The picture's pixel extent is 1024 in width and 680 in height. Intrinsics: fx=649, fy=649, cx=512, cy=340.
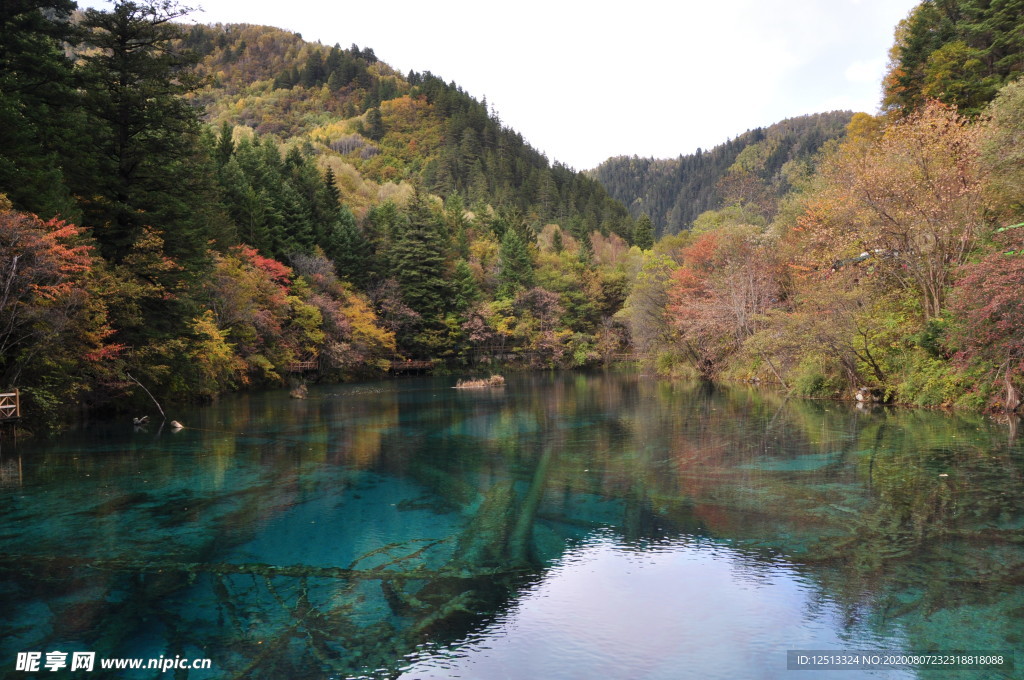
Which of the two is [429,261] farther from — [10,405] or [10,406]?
[10,406]

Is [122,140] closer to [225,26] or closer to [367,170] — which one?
[367,170]

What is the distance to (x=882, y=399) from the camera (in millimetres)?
25906

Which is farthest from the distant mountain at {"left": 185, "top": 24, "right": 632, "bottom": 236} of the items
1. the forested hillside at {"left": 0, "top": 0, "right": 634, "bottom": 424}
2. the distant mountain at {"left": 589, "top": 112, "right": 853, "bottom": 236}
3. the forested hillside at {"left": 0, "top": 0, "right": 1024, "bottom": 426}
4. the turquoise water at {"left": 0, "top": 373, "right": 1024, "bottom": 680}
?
the turquoise water at {"left": 0, "top": 373, "right": 1024, "bottom": 680}

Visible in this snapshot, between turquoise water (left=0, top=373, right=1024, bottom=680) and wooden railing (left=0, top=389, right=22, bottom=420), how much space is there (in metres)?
1.09

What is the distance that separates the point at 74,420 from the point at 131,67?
1413cm

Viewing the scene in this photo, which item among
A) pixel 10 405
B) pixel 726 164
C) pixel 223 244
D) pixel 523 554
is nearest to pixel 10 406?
pixel 10 405

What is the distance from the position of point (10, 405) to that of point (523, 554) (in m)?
17.6

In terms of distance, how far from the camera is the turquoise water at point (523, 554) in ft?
21.4

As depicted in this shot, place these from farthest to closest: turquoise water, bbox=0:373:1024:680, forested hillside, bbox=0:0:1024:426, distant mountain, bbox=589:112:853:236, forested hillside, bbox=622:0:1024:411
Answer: distant mountain, bbox=589:112:853:236
forested hillside, bbox=0:0:1024:426
forested hillside, bbox=622:0:1024:411
turquoise water, bbox=0:373:1024:680

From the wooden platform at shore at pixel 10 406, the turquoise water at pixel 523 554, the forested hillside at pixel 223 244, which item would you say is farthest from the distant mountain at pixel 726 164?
the wooden platform at shore at pixel 10 406

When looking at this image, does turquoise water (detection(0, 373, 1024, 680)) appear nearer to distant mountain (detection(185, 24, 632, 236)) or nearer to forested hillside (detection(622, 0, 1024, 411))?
forested hillside (detection(622, 0, 1024, 411))

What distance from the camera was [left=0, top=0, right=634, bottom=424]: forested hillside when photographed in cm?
2086

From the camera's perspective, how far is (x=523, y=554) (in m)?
9.42

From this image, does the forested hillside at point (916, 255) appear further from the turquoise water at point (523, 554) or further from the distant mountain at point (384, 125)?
the distant mountain at point (384, 125)
